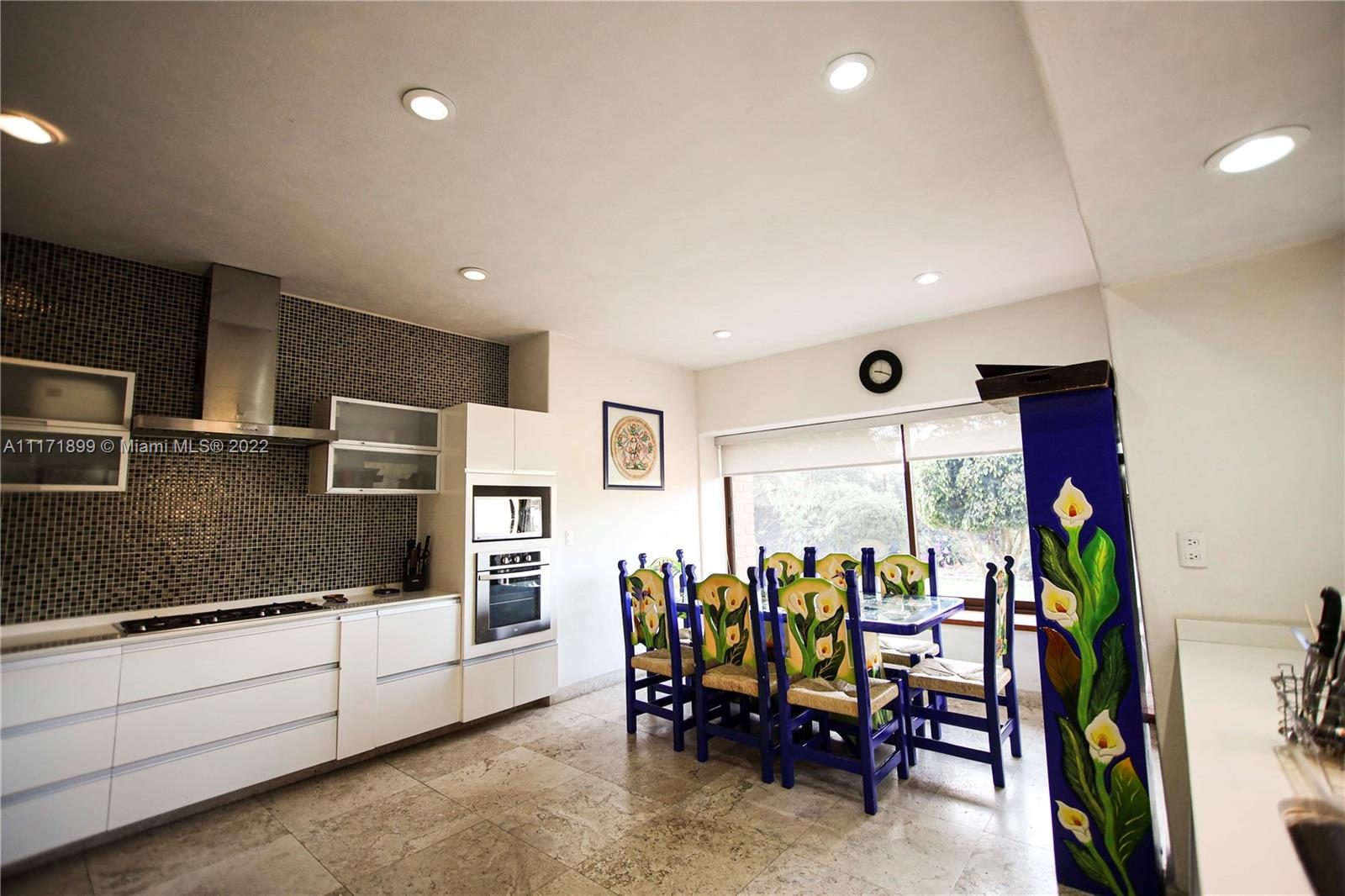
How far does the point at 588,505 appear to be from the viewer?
179 inches

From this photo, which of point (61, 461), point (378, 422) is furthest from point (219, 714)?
point (378, 422)

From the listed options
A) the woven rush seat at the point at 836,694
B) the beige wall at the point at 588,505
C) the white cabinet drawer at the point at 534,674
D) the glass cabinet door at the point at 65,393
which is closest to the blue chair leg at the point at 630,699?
the white cabinet drawer at the point at 534,674

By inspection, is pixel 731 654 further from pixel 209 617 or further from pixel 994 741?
pixel 209 617

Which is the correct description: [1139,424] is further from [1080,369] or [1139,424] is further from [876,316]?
[876,316]

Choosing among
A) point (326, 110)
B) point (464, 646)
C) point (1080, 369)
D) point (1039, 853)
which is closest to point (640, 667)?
point (464, 646)

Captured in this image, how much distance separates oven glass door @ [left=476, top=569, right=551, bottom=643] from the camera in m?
3.69

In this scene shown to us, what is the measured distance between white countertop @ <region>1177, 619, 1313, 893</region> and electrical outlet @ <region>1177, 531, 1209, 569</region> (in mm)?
187

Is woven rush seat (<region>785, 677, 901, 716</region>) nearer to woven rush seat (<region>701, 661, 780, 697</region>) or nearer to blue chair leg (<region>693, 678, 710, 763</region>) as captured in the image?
woven rush seat (<region>701, 661, 780, 697</region>)

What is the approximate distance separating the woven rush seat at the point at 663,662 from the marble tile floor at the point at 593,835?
1.40 feet

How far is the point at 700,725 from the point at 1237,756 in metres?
2.33

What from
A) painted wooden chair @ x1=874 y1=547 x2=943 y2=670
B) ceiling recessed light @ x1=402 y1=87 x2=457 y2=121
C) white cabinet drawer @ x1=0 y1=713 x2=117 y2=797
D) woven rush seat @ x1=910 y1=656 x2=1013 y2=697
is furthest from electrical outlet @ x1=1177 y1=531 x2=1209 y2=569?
white cabinet drawer @ x1=0 y1=713 x2=117 y2=797

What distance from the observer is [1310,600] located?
1.84 meters

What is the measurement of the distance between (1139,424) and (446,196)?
283cm

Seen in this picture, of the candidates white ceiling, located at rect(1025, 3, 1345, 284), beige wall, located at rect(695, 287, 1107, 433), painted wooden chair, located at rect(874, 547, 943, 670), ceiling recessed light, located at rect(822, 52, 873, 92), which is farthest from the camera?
beige wall, located at rect(695, 287, 1107, 433)
